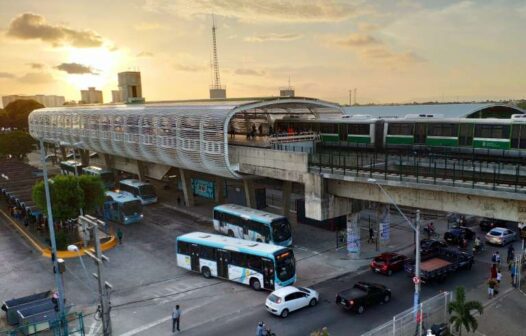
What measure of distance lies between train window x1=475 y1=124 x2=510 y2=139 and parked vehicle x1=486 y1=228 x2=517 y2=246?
8.56 metres

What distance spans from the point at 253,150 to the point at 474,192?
59.6ft

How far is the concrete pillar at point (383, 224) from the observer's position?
110ft

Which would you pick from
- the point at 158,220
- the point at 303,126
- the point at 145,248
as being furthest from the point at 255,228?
the point at 303,126

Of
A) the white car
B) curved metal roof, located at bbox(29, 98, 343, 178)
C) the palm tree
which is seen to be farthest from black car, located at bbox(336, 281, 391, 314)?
curved metal roof, located at bbox(29, 98, 343, 178)

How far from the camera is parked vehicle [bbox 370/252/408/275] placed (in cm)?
2819

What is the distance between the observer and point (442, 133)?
34.1 meters

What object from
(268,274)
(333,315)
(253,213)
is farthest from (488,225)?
(268,274)

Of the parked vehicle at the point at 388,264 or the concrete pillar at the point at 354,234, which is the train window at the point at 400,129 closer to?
the concrete pillar at the point at 354,234

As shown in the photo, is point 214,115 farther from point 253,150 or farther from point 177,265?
point 177,265

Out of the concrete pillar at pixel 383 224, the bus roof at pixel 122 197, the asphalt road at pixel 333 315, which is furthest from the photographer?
the bus roof at pixel 122 197

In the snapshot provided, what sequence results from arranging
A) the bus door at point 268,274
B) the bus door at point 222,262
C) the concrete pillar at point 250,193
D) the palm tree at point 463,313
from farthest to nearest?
the concrete pillar at point 250,193 → the bus door at point 222,262 → the bus door at point 268,274 → the palm tree at point 463,313

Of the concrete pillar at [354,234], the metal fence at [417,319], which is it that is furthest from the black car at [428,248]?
the metal fence at [417,319]

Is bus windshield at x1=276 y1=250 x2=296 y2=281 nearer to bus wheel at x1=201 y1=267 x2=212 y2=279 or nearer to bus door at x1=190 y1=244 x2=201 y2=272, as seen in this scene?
bus wheel at x1=201 y1=267 x2=212 y2=279

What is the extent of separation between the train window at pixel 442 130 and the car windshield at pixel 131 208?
93.1ft
